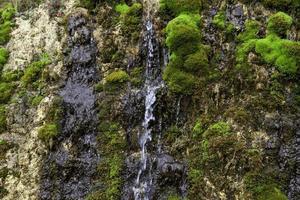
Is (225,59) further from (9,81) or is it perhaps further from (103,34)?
(9,81)

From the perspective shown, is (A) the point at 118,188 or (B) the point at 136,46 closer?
(A) the point at 118,188

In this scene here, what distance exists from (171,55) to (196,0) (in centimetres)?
263

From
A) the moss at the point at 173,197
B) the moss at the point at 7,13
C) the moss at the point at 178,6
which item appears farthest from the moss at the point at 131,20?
the moss at the point at 173,197

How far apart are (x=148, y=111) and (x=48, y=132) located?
11.7ft

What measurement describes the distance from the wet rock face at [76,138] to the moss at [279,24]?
6442 mm

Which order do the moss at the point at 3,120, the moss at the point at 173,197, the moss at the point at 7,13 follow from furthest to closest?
the moss at the point at 7,13, the moss at the point at 3,120, the moss at the point at 173,197

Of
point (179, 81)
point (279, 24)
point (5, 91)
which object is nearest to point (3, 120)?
point (5, 91)

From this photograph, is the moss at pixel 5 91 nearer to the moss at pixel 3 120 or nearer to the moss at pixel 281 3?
the moss at pixel 3 120

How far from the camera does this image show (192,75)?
15031 millimetres

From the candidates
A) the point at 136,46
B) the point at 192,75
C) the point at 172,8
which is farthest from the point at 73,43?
the point at 192,75

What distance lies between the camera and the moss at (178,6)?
16.7 m

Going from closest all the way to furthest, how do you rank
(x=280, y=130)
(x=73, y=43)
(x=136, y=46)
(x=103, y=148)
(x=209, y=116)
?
(x=280, y=130), (x=209, y=116), (x=103, y=148), (x=136, y=46), (x=73, y=43)

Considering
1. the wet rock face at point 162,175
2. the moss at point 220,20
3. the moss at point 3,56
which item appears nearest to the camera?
the wet rock face at point 162,175

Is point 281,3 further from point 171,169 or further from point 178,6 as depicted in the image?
point 171,169
